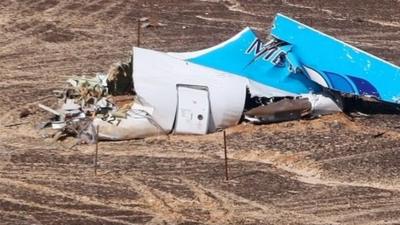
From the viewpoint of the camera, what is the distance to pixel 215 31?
1995cm

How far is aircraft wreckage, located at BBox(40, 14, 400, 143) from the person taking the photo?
1402 cm

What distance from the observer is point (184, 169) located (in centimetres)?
1303

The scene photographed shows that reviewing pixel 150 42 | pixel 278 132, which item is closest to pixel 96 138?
pixel 278 132

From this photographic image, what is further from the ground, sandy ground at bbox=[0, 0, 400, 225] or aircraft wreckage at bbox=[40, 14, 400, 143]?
aircraft wreckage at bbox=[40, 14, 400, 143]

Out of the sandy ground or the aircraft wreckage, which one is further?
the aircraft wreckage

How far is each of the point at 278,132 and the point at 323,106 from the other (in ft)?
3.00

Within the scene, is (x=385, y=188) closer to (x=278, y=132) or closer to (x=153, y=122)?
(x=278, y=132)

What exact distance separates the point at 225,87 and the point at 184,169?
5.93ft

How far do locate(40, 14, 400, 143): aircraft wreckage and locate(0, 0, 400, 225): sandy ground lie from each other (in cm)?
24

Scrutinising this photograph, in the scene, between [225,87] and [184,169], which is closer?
[184,169]

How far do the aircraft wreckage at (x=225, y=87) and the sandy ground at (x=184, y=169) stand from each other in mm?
243

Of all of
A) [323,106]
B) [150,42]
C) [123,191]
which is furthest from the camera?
[150,42]

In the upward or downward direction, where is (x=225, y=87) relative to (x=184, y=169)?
upward

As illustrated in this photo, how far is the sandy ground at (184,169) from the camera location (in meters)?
11.7
